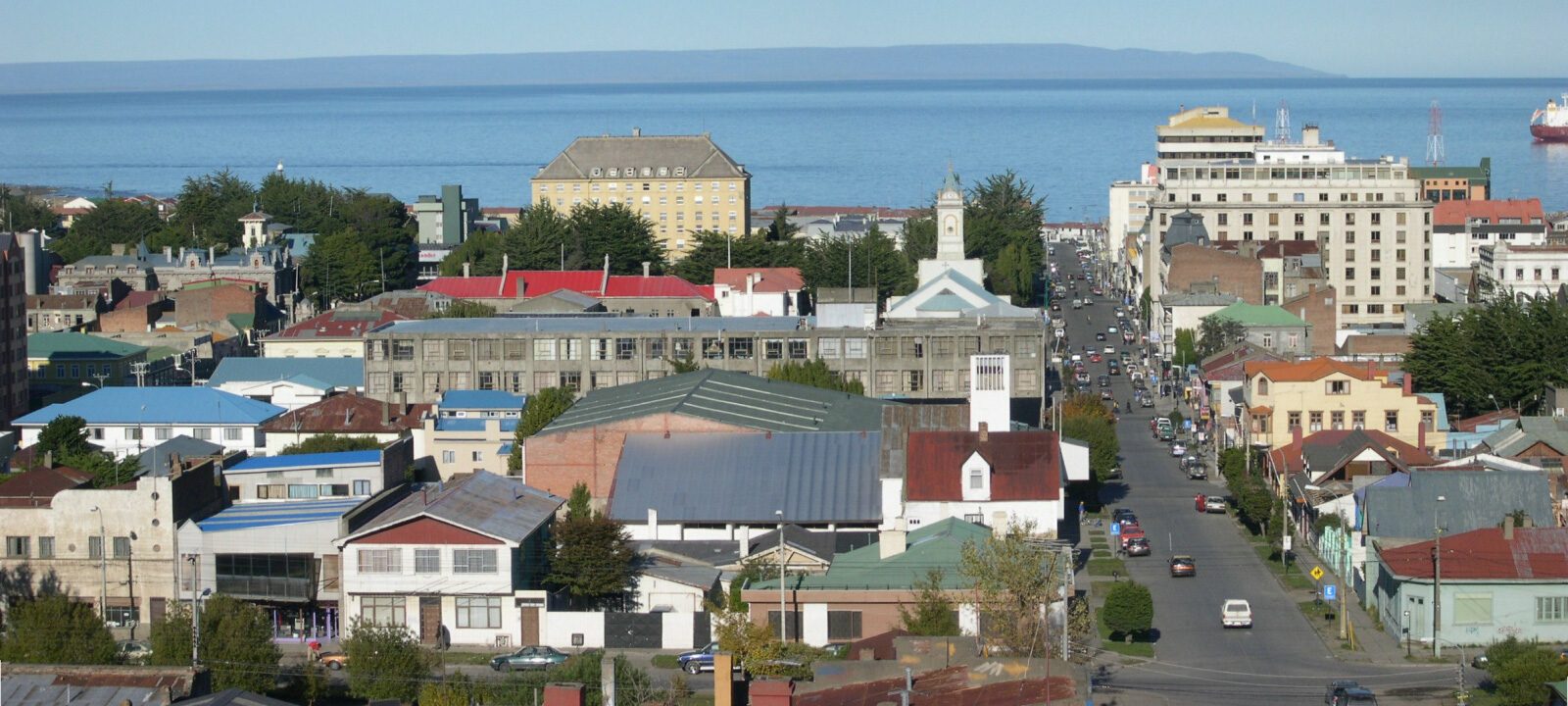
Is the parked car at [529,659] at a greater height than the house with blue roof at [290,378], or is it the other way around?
the house with blue roof at [290,378]

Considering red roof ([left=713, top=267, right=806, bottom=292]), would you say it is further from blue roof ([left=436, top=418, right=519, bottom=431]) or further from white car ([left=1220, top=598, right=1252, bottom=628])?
white car ([left=1220, top=598, right=1252, bottom=628])

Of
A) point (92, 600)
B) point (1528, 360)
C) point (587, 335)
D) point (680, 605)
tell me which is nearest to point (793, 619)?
point (680, 605)

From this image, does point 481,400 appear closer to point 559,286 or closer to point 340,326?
point 340,326

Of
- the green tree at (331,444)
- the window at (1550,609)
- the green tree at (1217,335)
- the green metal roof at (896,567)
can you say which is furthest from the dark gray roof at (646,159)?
the window at (1550,609)

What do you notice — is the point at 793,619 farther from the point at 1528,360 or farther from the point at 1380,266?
the point at 1380,266

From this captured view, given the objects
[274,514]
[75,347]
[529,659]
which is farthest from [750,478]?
[75,347]

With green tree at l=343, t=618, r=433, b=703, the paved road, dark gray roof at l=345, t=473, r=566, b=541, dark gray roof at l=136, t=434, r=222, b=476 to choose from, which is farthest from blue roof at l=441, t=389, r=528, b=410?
green tree at l=343, t=618, r=433, b=703

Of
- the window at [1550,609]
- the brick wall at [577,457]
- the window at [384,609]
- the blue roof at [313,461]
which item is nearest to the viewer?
the window at [1550,609]

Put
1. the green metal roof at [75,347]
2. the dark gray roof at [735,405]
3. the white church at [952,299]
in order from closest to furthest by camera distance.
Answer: the dark gray roof at [735,405] → the white church at [952,299] → the green metal roof at [75,347]

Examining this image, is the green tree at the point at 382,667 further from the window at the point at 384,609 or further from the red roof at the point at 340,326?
the red roof at the point at 340,326
